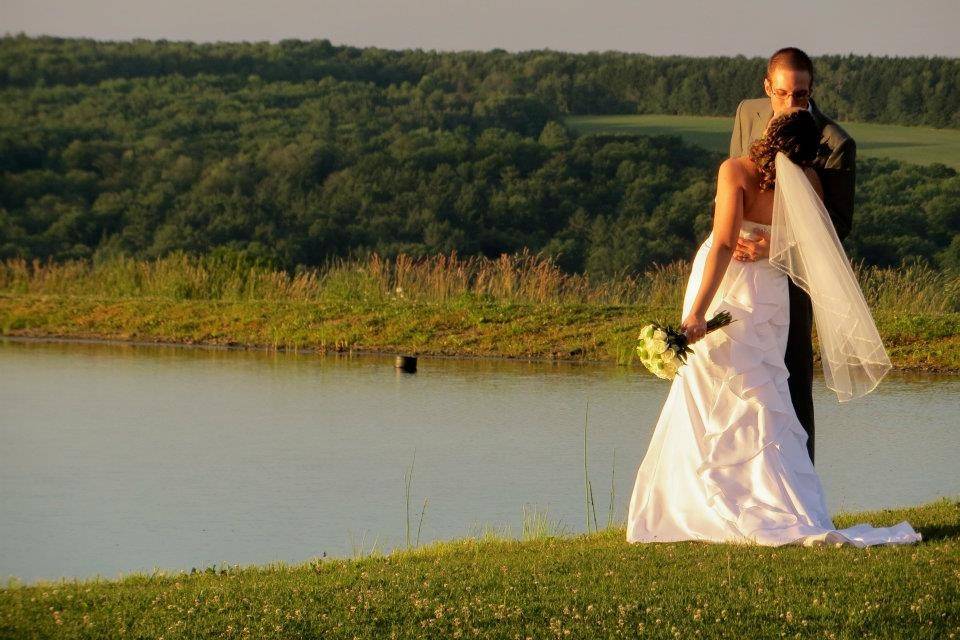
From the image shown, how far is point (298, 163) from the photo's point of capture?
46.8 metres

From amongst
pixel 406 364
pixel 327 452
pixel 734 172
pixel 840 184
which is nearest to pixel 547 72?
pixel 406 364

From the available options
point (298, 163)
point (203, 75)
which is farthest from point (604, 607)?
point (203, 75)

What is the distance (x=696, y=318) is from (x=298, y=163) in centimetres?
4134

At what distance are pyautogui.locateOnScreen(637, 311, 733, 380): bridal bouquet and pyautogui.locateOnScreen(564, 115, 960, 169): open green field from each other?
3804 cm

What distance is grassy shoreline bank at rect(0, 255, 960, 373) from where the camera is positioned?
16828mm

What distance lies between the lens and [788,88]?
643 centimetres

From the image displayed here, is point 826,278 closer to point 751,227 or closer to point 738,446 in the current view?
point 751,227

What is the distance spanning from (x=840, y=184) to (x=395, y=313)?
471 inches

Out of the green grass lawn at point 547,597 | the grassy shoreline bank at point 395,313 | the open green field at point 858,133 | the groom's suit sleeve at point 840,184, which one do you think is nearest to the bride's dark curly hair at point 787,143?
the groom's suit sleeve at point 840,184

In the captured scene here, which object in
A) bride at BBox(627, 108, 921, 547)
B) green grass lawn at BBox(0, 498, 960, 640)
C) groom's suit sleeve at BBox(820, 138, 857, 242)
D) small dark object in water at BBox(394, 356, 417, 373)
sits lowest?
small dark object in water at BBox(394, 356, 417, 373)

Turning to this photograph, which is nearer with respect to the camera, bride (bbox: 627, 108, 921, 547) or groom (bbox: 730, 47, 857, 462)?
bride (bbox: 627, 108, 921, 547)

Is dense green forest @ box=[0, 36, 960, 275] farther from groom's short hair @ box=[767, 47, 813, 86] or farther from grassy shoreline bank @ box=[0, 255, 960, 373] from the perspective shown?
groom's short hair @ box=[767, 47, 813, 86]

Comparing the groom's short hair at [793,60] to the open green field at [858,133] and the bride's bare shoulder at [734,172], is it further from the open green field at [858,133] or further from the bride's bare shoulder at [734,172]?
the open green field at [858,133]

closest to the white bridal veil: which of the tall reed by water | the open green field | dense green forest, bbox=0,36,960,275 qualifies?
the tall reed by water
